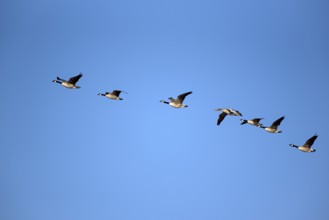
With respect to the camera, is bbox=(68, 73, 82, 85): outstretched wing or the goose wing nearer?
bbox=(68, 73, 82, 85): outstretched wing

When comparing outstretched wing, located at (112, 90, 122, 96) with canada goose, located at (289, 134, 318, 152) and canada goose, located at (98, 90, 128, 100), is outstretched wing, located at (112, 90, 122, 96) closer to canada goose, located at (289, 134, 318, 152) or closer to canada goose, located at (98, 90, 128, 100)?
canada goose, located at (98, 90, 128, 100)

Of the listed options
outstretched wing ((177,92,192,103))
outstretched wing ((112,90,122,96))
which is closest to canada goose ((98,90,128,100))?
outstretched wing ((112,90,122,96))

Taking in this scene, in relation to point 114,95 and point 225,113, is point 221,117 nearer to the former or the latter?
point 225,113

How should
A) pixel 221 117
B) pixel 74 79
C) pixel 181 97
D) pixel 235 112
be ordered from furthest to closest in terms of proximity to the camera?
1. pixel 221 117
2. pixel 235 112
3. pixel 181 97
4. pixel 74 79

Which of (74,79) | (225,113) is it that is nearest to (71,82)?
(74,79)

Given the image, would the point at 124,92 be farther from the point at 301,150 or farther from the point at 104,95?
the point at 301,150

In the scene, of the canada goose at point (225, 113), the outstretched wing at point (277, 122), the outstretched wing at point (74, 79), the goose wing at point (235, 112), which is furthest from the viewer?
the canada goose at point (225, 113)

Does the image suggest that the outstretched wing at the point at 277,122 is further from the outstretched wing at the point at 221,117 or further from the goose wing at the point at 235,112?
the outstretched wing at the point at 221,117

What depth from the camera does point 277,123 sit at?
4475cm

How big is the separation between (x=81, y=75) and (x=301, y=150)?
12.1m

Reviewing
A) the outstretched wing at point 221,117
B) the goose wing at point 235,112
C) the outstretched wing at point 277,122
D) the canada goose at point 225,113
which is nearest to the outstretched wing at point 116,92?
the canada goose at point 225,113

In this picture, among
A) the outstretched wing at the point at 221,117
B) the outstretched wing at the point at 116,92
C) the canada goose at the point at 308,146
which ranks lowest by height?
the canada goose at the point at 308,146

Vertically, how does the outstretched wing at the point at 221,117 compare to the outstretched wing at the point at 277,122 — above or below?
above

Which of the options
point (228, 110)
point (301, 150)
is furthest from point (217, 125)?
point (301, 150)
